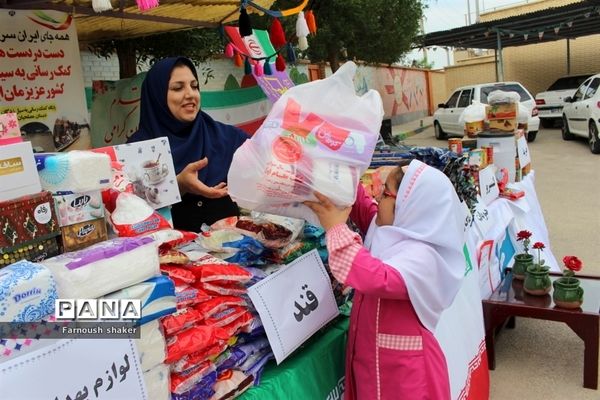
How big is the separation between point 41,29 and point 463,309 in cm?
372

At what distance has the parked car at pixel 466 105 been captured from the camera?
12.1 metres

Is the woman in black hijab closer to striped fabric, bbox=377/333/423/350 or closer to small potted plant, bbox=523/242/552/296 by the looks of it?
striped fabric, bbox=377/333/423/350

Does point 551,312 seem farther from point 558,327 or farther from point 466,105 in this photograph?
point 466,105

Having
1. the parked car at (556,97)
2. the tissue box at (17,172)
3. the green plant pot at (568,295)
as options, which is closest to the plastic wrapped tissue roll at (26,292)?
the tissue box at (17,172)

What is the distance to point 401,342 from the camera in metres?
1.45

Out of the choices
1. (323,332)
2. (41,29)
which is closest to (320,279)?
(323,332)

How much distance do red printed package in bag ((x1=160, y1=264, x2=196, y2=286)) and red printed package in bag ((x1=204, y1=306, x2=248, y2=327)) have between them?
0.11 m

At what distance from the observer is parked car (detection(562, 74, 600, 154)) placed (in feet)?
32.2

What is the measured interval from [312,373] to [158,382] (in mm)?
551

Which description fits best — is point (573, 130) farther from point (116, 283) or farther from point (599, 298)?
point (116, 283)

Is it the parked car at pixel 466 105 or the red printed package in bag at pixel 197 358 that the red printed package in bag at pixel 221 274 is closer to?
the red printed package in bag at pixel 197 358

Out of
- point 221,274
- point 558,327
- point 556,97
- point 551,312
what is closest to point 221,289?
point 221,274

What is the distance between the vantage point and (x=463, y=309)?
87.7 inches

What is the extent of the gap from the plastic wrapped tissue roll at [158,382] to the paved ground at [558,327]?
2080 mm
